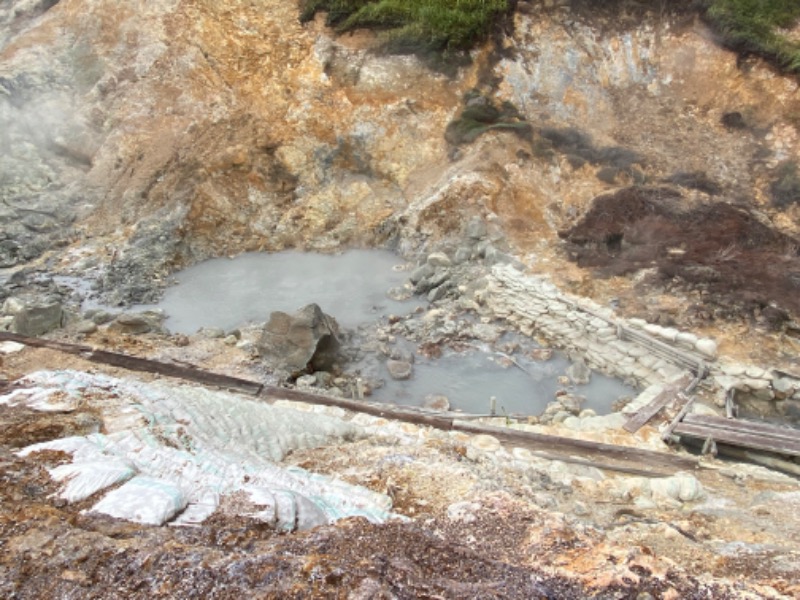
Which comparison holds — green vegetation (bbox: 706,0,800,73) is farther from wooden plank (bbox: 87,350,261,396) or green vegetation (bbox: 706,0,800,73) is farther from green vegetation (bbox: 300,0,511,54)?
wooden plank (bbox: 87,350,261,396)

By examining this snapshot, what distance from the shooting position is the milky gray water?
13.1m

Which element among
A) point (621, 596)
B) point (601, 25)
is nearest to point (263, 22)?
point (601, 25)

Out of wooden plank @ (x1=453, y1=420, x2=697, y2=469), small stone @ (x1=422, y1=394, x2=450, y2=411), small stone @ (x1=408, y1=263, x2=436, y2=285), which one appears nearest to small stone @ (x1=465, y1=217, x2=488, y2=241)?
small stone @ (x1=408, y1=263, x2=436, y2=285)

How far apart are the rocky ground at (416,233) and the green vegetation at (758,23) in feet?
1.53

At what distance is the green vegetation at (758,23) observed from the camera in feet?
48.6

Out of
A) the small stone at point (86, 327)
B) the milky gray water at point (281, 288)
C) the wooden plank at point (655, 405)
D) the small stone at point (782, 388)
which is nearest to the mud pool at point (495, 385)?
the wooden plank at point (655, 405)

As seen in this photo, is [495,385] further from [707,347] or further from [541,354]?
[707,347]

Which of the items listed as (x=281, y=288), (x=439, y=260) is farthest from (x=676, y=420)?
(x=281, y=288)

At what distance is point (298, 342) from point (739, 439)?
302 inches

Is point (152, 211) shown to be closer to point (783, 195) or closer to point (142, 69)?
point (142, 69)

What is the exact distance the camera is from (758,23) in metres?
15.2

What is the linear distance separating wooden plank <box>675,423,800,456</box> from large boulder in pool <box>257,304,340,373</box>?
649 cm

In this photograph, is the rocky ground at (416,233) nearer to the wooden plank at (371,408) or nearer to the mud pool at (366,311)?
the wooden plank at (371,408)

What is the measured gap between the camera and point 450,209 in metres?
15.0
